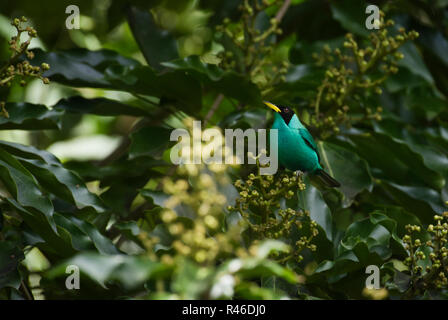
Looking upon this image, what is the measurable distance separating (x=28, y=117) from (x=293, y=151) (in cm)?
137

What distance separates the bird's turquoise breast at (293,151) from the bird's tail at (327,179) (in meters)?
0.14

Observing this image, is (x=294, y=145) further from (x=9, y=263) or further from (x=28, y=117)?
(x=9, y=263)

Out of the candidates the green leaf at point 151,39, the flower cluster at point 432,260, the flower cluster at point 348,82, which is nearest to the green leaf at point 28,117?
the green leaf at point 151,39

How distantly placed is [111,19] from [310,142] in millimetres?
1977

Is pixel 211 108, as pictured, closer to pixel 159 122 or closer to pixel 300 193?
pixel 159 122

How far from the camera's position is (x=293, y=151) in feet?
11.4

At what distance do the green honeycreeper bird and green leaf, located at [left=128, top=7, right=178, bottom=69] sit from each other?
95cm

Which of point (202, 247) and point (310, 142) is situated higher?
point (310, 142)

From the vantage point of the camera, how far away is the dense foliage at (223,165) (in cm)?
285

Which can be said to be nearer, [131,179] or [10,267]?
[10,267]

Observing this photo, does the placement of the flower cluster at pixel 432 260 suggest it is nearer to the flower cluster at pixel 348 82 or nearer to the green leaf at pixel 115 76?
the flower cluster at pixel 348 82

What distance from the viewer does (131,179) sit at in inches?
156

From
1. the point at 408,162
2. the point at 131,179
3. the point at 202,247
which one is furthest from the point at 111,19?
the point at 202,247

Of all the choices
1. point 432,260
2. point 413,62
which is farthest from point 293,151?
point 413,62
